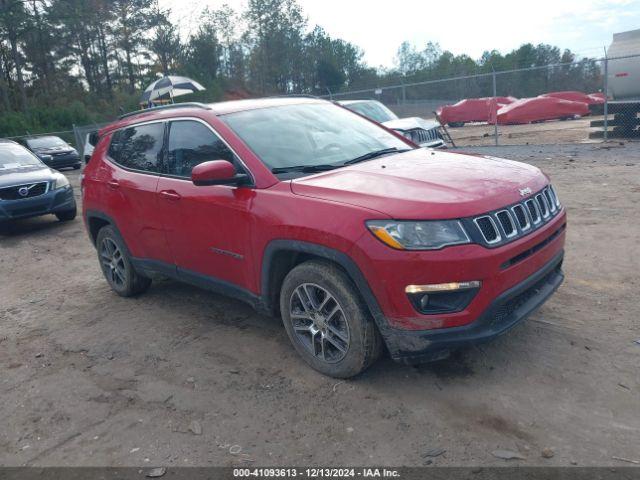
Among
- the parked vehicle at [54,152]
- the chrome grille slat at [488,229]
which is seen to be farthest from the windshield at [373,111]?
the parked vehicle at [54,152]

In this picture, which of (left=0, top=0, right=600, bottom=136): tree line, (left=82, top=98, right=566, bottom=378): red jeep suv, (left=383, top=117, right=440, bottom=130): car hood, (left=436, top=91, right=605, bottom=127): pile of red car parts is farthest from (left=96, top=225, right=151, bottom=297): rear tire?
(left=0, top=0, right=600, bottom=136): tree line

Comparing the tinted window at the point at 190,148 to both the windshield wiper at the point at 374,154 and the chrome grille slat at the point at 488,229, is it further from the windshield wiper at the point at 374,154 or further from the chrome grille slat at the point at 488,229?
the chrome grille slat at the point at 488,229

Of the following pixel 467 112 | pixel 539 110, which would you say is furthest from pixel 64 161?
pixel 539 110

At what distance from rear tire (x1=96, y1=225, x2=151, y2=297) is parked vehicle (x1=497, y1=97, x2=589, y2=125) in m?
21.7

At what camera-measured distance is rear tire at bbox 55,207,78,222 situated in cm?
1014

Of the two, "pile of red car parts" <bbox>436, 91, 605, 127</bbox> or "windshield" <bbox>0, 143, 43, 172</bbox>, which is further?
"pile of red car parts" <bbox>436, 91, 605, 127</bbox>

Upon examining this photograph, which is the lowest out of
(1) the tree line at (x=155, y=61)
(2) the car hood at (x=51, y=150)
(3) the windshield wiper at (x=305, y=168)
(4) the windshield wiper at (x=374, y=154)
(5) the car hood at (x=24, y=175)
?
(5) the car hood at (x=24, y=175)

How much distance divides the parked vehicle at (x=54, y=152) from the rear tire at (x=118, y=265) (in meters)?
16.2

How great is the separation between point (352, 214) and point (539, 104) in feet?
76.7

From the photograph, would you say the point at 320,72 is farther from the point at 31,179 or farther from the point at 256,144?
the point at 256,144

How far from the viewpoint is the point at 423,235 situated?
9.86ft

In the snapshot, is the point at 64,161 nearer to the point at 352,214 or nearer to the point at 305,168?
the point at 305,168

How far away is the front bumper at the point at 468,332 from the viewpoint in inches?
120

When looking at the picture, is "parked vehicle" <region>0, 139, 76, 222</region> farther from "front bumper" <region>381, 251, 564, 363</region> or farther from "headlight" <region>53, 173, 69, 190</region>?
"front bumper" <region>381, 251, 564, 363</region>
